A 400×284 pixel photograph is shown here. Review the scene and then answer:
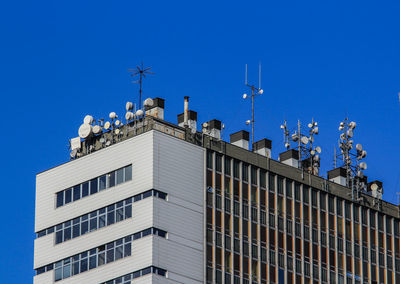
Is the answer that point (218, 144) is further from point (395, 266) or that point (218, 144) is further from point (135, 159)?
point (395, 266)

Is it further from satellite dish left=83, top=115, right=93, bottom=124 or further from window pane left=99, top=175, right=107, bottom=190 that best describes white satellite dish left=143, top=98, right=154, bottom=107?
window pane left=99, top=175, right=107, bottom=190

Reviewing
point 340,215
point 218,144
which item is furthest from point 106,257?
point 340,215

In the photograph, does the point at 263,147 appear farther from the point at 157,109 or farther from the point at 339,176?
the point at 157,109

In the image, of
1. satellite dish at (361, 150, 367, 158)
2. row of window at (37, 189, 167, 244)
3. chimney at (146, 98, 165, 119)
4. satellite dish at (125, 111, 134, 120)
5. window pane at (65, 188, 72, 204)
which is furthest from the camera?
satellite dish at (361, 150, 367, 158)

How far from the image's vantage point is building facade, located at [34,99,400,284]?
162 meters

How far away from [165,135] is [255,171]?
1263cm

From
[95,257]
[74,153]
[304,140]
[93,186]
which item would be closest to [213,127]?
[304,140]

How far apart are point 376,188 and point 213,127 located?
82.3 feet

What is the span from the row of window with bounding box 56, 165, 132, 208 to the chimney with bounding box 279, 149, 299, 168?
22.0 m

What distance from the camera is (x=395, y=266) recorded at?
185000 mm

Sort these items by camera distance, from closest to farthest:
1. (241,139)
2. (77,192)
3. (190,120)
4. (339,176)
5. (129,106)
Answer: (77,192), (190,120), (129,106), (241,139), (339,176)

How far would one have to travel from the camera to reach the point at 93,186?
167 metres

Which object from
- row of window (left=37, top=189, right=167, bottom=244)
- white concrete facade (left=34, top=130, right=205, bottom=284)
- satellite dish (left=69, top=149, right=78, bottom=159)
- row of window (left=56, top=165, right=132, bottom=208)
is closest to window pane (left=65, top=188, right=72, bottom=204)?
row of window (left=56, top=165, right=132, bottom=208)

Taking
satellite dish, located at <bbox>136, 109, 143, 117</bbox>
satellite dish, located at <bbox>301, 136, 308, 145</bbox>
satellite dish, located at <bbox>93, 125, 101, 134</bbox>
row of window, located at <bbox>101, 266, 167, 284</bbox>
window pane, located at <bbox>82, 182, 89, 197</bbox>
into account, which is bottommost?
row of window, located at <bbox>101, 266, 167, 284</bbox>
